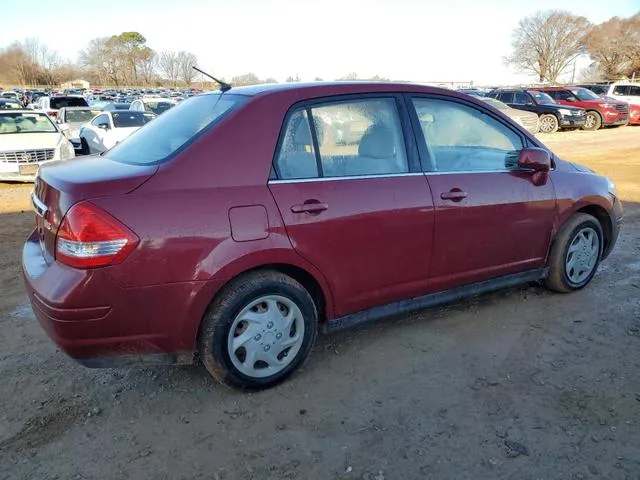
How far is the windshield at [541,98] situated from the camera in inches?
850

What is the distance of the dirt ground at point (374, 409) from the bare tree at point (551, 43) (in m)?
70.7

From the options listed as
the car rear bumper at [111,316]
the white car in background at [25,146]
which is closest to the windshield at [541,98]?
the white car in background at [25,146]

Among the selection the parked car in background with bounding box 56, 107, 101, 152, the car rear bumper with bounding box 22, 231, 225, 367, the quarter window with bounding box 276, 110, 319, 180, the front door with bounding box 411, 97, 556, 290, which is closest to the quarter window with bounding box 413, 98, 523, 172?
the front door with bounding box 411, 97, 556, 290

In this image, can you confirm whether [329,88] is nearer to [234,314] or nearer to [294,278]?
[294,278]

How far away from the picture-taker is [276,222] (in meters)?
2.83

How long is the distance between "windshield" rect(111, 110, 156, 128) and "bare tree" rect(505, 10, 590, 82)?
6365 centimetres

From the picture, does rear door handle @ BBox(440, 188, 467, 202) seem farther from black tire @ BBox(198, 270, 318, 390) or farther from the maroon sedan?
black tire @ BBox(198, 270, 318, 390)

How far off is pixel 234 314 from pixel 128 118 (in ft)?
39.2

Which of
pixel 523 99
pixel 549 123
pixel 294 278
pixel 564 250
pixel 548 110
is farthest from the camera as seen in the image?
pixel 523 99

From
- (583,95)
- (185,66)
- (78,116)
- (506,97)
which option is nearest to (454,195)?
(78,116)

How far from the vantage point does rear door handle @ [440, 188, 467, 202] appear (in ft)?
11.3

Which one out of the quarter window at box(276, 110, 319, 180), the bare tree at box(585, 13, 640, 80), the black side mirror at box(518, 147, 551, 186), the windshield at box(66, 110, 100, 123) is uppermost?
the bare tree at box(585, 13, 640, 80)

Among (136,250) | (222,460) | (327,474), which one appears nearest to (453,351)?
(327,474)

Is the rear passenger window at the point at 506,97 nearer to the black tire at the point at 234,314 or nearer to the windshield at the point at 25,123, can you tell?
the windshield at the point at 25,123
